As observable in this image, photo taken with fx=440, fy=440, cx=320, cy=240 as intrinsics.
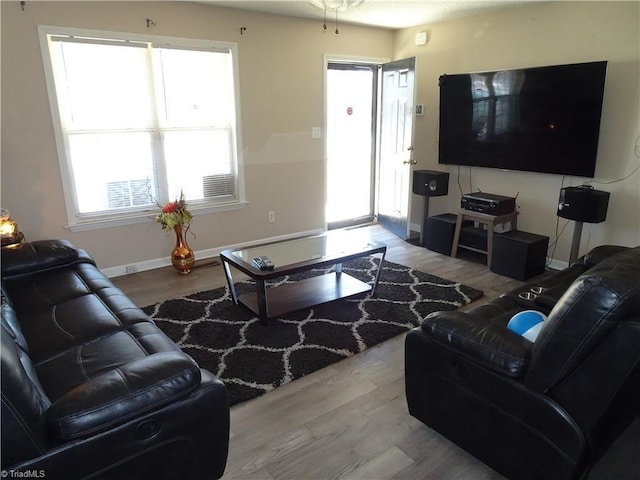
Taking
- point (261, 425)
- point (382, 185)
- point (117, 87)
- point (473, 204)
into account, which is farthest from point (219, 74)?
point (261, 425)

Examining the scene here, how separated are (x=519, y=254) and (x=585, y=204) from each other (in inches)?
26.3

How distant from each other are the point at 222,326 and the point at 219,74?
8.38ft

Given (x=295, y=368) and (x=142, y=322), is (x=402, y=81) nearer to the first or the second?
(x=295, y=368)

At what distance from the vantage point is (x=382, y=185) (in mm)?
5480

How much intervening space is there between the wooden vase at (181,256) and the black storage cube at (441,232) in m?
2.49

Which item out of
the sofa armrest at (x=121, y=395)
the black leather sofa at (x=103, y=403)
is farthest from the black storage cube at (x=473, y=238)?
the sofa armrest at (x=121, y=395)

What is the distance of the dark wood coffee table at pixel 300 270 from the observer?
3.02 meters

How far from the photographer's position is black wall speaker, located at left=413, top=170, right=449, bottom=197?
472 cm

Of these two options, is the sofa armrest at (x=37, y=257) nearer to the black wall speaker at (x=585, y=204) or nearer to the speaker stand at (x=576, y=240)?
the black wall speaker at (x=585, y=204)

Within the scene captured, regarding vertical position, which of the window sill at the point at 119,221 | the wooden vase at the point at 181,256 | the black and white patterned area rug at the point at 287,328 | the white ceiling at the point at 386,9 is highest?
the white ceiling at the point at 386,9

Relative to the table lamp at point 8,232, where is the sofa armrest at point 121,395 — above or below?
below

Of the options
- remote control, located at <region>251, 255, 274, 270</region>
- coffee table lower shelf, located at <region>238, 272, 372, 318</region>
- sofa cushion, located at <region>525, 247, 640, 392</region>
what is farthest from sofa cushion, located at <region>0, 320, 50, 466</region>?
coffee table lower shelf, located at <region>238, 272, 372, 318</region>

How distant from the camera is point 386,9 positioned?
167 inches

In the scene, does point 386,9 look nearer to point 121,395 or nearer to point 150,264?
point 150,264
